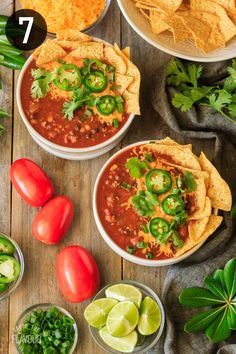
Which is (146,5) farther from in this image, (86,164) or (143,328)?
(143,328)

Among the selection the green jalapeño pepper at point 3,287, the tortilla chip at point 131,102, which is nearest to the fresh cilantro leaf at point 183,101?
the tortilla chip at point 131,102

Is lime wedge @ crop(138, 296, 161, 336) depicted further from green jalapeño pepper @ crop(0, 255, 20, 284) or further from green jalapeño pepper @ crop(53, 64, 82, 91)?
green jalapeño pepper @ crop(53, 64, 82, 91)

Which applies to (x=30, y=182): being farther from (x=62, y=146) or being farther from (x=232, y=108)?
(x=232, y=108)

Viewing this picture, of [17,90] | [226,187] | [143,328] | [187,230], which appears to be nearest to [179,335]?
[143,328]

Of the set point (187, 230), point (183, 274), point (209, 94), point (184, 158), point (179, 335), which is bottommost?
point (179, 335)

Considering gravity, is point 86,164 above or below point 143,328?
above

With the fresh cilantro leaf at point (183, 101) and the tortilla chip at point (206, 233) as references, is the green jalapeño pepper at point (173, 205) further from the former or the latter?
the fresh cilantro leaf at point (183, 101)
